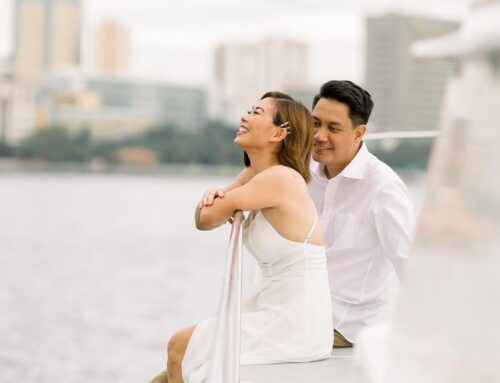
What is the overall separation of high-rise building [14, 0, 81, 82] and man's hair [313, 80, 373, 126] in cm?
10325

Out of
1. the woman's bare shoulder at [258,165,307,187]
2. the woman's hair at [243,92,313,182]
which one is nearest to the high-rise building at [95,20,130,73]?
the woman's hair at [243,92,313,182]

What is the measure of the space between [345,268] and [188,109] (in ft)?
294

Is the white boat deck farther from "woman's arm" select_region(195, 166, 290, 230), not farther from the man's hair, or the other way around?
the man's hair

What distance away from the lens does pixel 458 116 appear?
130 centimetres

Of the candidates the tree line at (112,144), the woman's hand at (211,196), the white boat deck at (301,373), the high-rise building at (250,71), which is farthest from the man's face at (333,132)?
the high-rise building at (250,71)

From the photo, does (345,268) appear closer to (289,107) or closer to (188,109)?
(289,107)

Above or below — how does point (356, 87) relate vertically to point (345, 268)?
above

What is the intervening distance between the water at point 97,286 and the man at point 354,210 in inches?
134

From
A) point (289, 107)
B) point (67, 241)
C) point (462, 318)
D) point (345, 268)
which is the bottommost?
point (67, 241)

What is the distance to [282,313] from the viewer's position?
2939mm

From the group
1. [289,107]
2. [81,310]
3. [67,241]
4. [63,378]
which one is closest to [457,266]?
[289,107]

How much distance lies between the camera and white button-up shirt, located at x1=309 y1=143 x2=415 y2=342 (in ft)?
11.1

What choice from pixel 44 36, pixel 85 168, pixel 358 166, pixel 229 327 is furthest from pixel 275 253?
pixel 44 36

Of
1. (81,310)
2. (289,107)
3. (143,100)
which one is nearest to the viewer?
(289,107)
